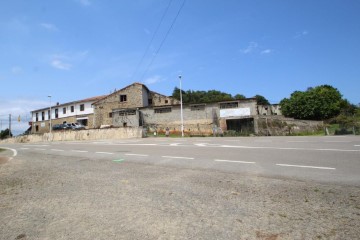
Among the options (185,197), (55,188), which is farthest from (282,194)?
(55,188)

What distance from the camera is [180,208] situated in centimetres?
476

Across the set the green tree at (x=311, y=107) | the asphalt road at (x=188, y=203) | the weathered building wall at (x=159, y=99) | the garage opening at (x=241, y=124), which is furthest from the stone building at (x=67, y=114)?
the asphalt road at (x=188, y=203)

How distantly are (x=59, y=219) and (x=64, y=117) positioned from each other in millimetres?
62542

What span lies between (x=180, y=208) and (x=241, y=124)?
37.4m

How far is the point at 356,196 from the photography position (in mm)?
5109

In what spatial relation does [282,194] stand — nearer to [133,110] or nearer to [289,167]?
[289,167]

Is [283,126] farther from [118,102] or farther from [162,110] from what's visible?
[118,102]

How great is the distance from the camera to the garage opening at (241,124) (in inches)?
1554

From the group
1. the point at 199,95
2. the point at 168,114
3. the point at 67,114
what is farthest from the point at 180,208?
the point at 199,95

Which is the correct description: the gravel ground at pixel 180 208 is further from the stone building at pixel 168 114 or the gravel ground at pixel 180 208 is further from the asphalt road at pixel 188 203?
the stone building at pixel 168 114

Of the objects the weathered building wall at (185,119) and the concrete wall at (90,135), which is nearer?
the concrete wall at (90,135)

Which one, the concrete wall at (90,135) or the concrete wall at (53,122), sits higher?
the concrete wall at (53,122)

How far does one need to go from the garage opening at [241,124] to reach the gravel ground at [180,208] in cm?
3314

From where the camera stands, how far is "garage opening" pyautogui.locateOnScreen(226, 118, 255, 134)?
3948cm
